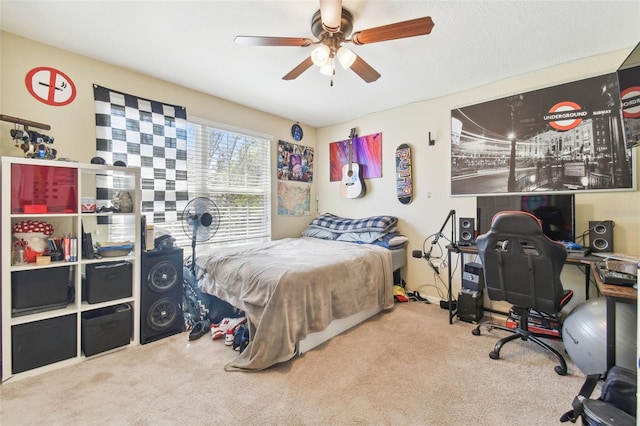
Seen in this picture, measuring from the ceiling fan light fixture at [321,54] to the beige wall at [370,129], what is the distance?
5.99 feet

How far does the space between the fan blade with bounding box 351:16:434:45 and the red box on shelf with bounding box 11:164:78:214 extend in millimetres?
2213

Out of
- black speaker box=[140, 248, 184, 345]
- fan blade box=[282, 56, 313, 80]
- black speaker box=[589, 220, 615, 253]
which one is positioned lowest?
black speaker box=[140, 248, 184, 345]

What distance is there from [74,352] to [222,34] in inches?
99.7

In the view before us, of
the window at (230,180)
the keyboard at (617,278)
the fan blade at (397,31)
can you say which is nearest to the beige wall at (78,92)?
the window at (230,180)

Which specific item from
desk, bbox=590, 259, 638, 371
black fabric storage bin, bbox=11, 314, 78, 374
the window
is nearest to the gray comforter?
the window

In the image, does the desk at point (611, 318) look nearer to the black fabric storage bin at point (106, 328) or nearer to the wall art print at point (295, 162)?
the black fabric storage bin at point (106, 328)

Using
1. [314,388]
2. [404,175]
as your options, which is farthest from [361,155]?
[314,388]

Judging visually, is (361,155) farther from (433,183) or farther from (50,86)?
(50,86)

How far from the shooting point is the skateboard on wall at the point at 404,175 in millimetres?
3389

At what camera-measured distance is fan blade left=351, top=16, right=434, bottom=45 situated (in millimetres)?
1499

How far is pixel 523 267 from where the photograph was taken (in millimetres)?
1922

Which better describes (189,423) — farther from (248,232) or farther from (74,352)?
(248,232)

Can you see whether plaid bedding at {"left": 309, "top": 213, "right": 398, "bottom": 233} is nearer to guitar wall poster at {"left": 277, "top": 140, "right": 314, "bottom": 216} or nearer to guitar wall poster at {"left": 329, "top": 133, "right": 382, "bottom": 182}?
guitar wall poster at {"left": 277, "top": 140, "right": 314, "bottom": 216}

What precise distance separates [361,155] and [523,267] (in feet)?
8.09
